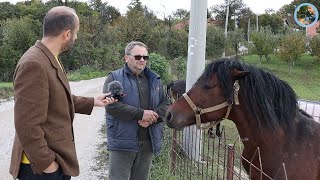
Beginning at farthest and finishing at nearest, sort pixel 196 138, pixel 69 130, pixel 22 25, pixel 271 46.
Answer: pixel 271 46 < pixel 22 25 < pixel 196 138 < pixel 69 130

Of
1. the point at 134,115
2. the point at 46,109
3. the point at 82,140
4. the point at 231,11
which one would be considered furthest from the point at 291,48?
the point at 46,109

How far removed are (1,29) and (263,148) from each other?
29622mm

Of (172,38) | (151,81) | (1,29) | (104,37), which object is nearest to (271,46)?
(172,38)

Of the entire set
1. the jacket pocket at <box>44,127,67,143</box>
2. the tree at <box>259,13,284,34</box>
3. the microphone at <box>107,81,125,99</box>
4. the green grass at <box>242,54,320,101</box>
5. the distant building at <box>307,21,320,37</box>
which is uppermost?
the tree at <box>259,13,284,34</box>

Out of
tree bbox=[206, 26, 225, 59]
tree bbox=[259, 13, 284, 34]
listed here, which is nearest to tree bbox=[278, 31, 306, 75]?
tree bbox=[206, 26, 225, 59]

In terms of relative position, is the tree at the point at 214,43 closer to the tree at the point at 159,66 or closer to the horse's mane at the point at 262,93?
the tree at the point at 159,66

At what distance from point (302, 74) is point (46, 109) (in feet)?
83.8

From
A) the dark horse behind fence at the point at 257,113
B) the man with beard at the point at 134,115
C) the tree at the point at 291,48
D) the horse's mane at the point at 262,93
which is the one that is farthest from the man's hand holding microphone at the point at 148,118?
the tree at the point at 291,48

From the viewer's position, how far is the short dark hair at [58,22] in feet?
7.00

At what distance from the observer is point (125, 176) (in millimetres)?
3303

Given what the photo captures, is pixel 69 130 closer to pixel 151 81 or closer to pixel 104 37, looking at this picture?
pixel 151 81

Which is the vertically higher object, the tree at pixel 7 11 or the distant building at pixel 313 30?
the tree at pixel 7 11

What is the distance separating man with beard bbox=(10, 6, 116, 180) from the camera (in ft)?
6.47

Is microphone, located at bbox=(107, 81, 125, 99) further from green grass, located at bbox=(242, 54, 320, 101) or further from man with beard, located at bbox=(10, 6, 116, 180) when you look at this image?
green grass, located at bbox=(242, 54, 320, 101)
